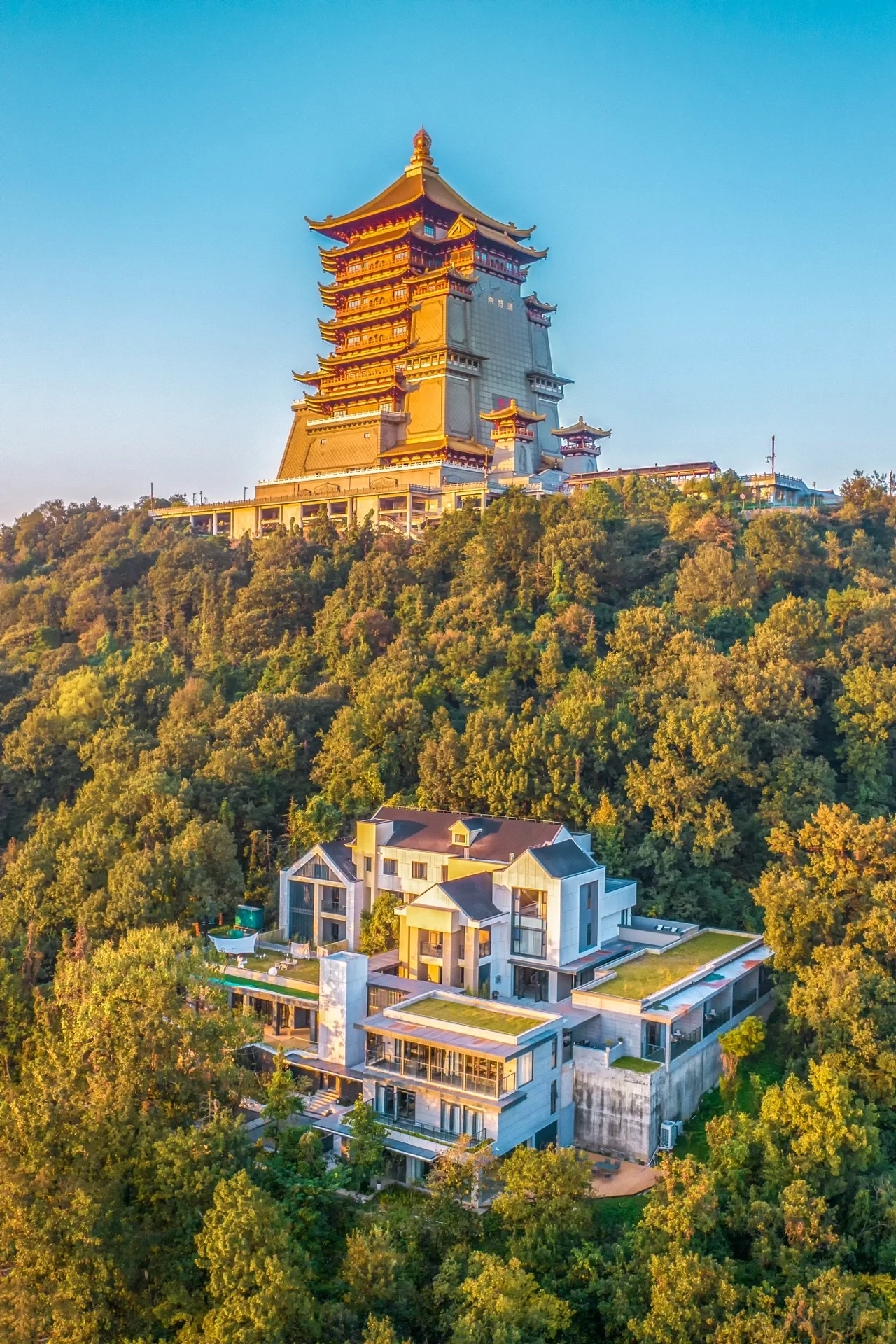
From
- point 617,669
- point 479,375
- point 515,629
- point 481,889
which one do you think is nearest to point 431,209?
point 479,375

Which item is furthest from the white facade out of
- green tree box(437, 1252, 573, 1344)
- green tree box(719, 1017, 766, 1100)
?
green tree box(437, 1252, 573, 1344)

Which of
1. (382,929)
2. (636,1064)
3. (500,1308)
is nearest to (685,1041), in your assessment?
(636,1064)

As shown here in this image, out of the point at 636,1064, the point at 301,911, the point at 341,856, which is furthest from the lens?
the point at 301,911

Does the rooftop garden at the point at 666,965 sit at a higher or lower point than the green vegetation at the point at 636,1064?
higher

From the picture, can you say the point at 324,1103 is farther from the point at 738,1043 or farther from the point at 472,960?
the point at 738,1043

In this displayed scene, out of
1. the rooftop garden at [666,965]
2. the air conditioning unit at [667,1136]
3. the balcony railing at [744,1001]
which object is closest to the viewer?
the air conditioning unit at [667,1136]

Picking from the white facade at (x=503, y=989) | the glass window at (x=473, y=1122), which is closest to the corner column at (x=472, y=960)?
the white facade at (x=503, y=989)

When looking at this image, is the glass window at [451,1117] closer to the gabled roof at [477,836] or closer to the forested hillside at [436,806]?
the forested hillside at [436,806]

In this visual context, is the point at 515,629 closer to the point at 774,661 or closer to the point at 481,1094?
the point at 774,661
